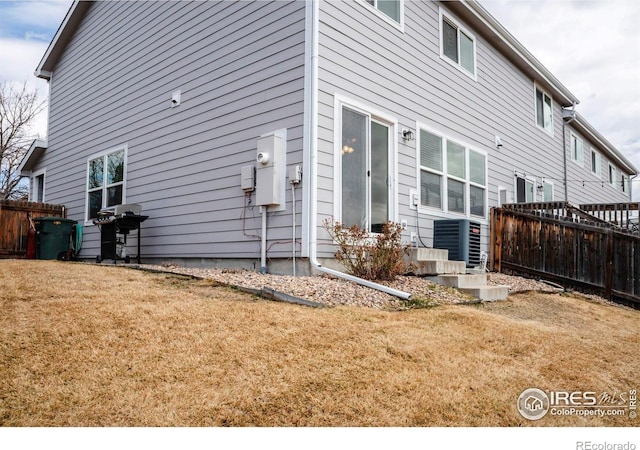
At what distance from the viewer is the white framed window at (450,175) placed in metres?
8.23

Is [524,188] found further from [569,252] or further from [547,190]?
[569,252]

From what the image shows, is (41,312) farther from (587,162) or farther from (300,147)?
(587,162)

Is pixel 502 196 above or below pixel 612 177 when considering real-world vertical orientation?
below

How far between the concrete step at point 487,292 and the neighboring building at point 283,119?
1.63 metres

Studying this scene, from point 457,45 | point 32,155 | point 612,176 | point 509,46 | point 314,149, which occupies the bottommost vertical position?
point 314,149

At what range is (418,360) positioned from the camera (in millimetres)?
3221

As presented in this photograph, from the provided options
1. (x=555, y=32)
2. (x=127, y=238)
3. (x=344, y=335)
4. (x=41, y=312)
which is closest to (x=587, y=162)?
(x=555, y=32)

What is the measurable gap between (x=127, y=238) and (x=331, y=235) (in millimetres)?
4830

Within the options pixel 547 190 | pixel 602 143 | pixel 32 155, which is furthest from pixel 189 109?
pixel 602 143

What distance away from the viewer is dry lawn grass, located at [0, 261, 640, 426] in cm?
248

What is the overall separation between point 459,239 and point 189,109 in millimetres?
4826

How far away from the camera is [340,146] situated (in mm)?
6441

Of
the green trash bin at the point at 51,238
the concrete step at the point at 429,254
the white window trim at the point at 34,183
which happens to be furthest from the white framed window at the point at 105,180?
the concrete step at the point at 429,254

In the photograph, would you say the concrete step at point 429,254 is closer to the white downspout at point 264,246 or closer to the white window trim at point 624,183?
the white downspout at point 264,246
